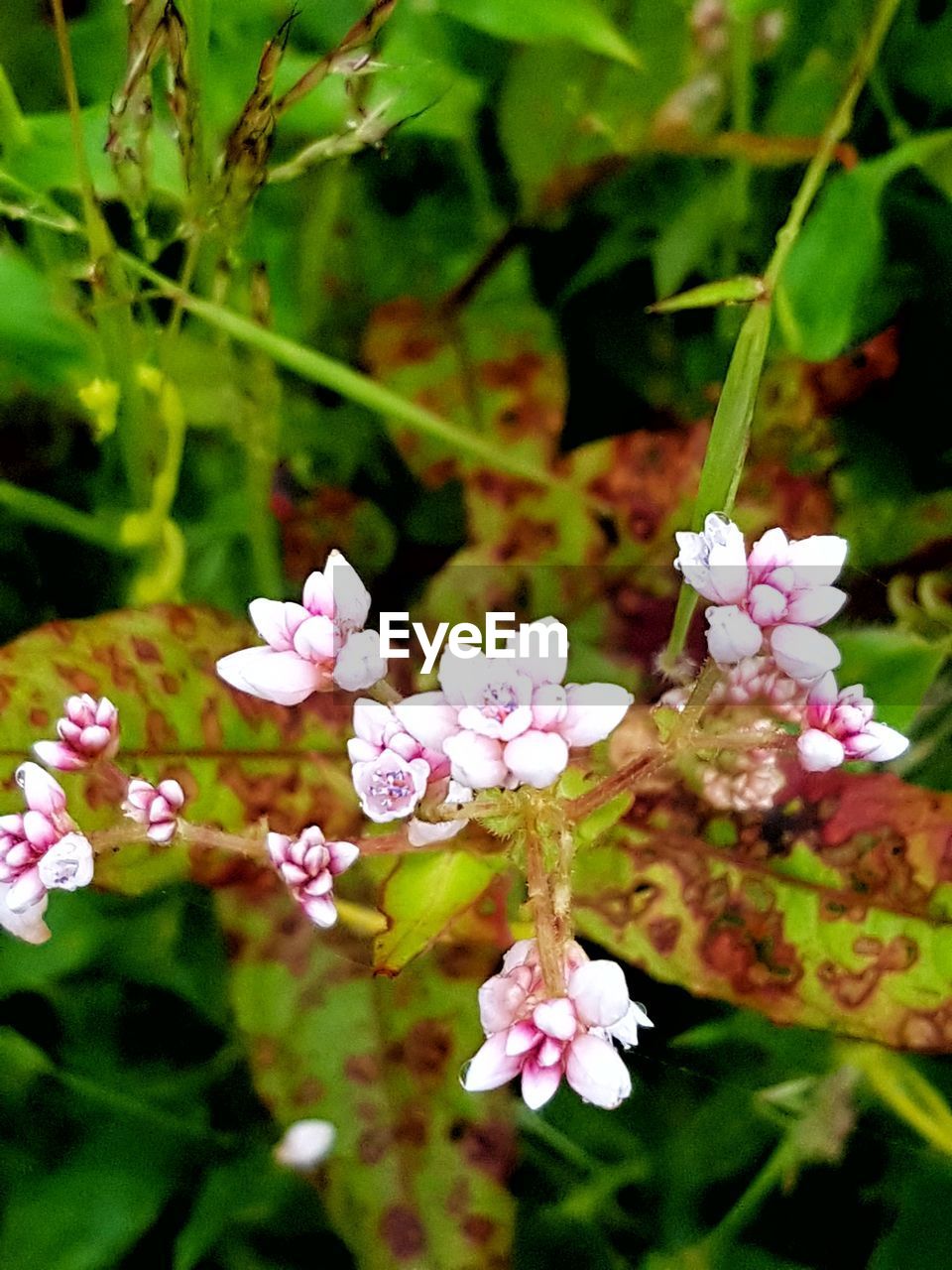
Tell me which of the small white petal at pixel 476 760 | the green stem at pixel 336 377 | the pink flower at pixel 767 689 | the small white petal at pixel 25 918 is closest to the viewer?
the small white petal at pixel 476 760

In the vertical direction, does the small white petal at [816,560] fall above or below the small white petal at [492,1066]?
above

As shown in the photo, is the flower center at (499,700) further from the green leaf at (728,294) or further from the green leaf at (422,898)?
the green leaf at (728,294)

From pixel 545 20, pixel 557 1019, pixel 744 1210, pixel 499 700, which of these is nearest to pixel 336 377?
pixel 545 20

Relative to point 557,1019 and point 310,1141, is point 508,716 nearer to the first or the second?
point 557,1019

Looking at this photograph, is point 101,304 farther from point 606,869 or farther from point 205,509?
point 606,869

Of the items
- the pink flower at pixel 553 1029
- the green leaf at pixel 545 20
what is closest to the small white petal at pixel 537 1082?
the pink flower at pixel 553 1029

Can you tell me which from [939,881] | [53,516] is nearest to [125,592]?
[53,516]

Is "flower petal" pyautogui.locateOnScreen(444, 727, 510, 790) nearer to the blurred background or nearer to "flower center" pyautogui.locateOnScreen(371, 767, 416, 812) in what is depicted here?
"flower center" pyautogui.locateOnScreen(371, 767, 416, 812)

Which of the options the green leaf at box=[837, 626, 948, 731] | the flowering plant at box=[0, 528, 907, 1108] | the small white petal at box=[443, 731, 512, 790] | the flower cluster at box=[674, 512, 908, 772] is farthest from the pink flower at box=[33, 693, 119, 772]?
the green leaf at box=[837, 626, 948, 731]
